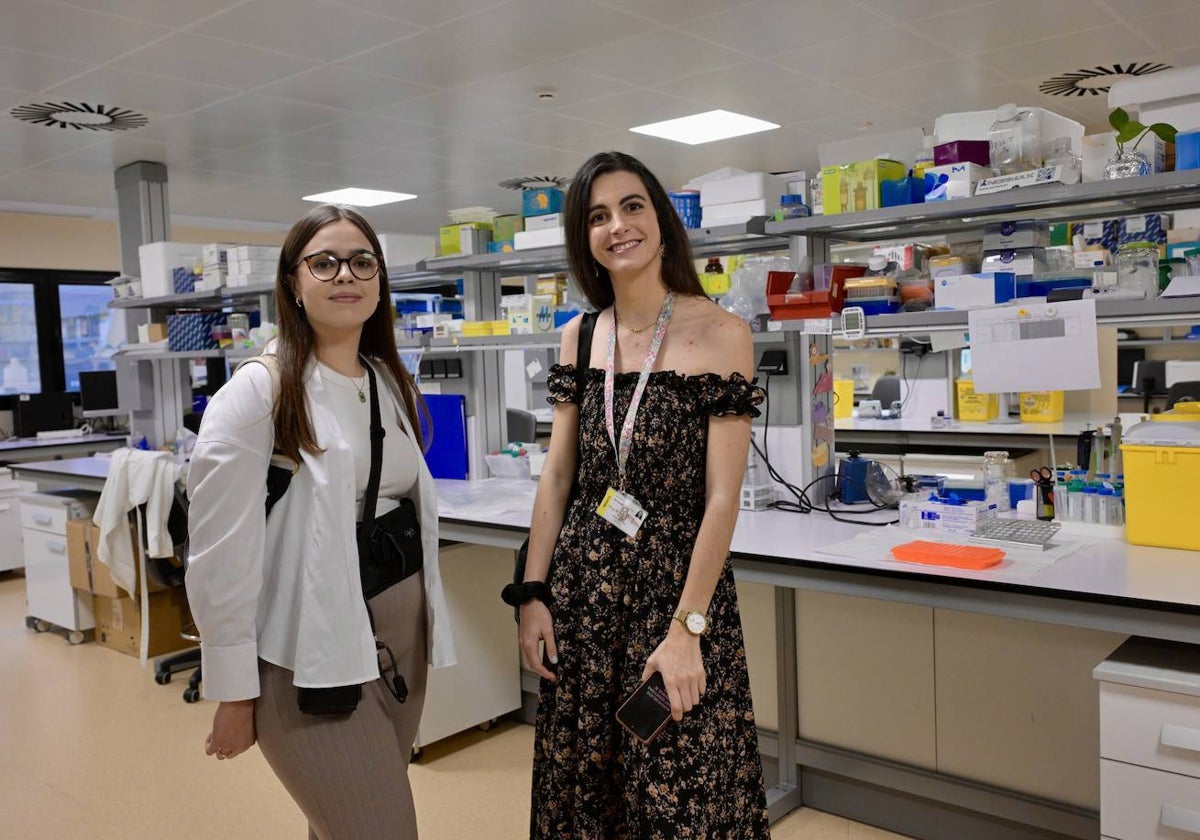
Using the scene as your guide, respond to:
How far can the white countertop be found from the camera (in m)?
1.81

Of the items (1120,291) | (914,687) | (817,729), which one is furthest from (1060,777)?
(1120,291)

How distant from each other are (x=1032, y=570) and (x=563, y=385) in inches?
42.0

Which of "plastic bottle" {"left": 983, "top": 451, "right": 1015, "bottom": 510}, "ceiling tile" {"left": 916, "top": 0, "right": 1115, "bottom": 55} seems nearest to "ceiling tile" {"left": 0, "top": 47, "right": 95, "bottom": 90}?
"ceiling tile" {"left": 916, "top": 0, "right": 1115, "bottom": 55}

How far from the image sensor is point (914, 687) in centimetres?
255

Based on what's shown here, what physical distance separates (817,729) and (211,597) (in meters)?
1.89

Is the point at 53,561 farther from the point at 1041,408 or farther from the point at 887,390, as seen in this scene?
the point at 1041,408

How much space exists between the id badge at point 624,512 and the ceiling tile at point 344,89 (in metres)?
3.43

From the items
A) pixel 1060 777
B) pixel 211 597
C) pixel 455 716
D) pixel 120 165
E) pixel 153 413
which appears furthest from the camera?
pixel 120 165

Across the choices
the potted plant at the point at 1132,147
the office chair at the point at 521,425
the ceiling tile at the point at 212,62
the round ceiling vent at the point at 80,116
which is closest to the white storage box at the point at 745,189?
the potted plant at the point at 1132,147

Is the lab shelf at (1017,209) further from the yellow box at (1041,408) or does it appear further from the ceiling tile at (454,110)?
the ceiling tile at (454,110)

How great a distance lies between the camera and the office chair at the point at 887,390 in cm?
633

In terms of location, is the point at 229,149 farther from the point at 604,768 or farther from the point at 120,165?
the point at 604,768

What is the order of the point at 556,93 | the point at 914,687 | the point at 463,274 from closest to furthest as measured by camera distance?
the point at 914,687
the point at 463,274
the point at 556,93

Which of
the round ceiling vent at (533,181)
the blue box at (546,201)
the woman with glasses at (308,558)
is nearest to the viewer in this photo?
the woman with glasses at (308,558)
